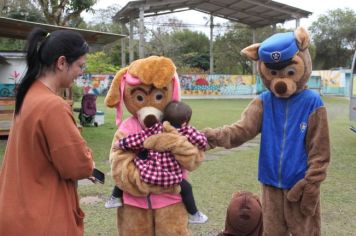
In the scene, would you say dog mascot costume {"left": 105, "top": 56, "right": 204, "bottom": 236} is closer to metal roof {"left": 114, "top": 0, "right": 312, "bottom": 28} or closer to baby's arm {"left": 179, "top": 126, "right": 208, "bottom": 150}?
baby's arm {"left": 179, "top": 126, "right": 208, "bottom": 150}

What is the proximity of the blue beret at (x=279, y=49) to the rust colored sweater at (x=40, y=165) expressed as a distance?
5.58 ft

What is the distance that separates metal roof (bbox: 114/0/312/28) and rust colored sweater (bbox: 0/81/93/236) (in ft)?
81.6

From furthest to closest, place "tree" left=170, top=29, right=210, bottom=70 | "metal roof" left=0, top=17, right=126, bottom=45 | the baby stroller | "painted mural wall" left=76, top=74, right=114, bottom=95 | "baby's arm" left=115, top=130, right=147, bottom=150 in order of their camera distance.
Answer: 1. "tree" left=170, top=29, right=210, bottom=70
2. "painted mural wall" left=76, top=74, right=114, bottom=95
3. the baby stroller
4. "metal roof" left=0, top=17, right=126, bottom=45
5. "baby's arm" left=115, top=130, right=147, bottom=150

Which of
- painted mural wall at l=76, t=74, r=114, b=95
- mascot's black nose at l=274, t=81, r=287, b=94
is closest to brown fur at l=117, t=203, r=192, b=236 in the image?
mascot's black nose at l=274, t=81, r=287, b=94

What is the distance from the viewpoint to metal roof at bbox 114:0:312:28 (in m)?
27.2

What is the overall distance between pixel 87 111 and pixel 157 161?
36.5 ft

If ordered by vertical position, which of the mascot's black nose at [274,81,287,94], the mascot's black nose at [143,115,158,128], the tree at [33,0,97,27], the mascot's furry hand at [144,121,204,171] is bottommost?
the mascot's furry hand at [144,121,204,171]

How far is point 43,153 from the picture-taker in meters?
2.41

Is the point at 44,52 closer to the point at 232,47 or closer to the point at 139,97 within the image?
the point at 139,97

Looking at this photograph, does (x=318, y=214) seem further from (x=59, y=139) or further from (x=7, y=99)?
(x=7, y=99)

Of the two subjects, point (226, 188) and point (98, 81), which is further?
point (98, 81)

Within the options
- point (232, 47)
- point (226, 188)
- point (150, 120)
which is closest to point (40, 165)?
point (150, 120)

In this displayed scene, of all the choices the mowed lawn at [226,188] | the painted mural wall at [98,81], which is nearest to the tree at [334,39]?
the painted mural wall at [98,81]

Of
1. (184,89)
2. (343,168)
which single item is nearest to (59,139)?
(343,168)
